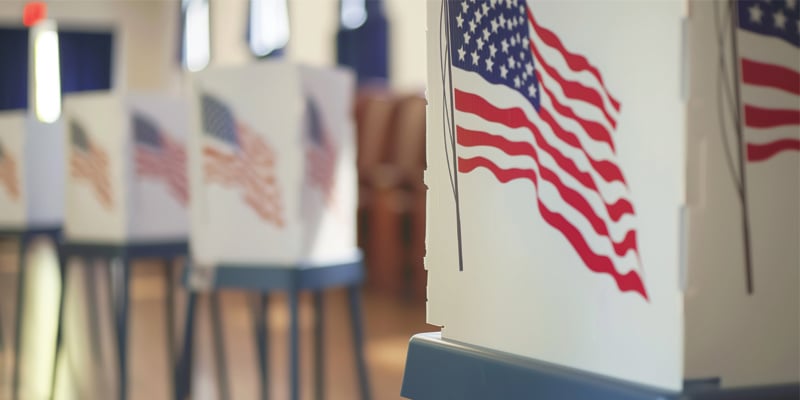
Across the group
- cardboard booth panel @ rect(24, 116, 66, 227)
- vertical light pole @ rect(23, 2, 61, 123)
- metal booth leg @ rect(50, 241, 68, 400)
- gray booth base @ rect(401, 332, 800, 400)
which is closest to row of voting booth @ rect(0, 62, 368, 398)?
metal booth leg @ rect(50, 241, 68, 400)

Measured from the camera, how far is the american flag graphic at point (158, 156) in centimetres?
267

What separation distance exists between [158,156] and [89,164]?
23 centimetres

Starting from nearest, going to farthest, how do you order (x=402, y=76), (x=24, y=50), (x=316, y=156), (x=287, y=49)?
(x=316, y=156) → (x=402, y=76) → (x=287, y=49) → (x=24, y=50)

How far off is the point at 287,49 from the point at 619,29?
10.4 metres

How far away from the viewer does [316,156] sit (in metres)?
2.18

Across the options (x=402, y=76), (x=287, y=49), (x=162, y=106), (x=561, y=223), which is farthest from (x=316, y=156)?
(x=287, y=49)

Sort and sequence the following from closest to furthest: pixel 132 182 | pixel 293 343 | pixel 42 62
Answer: pixel 293 343, pixel 132 182, pixel 42 62

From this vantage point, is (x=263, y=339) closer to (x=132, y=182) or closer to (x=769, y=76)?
(x=132, y=182)

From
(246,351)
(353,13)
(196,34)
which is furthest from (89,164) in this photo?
(196,34)

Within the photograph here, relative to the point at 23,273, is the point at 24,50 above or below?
above

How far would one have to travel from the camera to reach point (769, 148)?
667 millimetres

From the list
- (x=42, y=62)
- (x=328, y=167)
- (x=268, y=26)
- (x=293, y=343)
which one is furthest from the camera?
(x=42, y=62)

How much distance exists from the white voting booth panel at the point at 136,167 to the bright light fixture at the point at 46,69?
13055 mm

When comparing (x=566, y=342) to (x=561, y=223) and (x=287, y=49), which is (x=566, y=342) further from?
(x=287, y=49)
